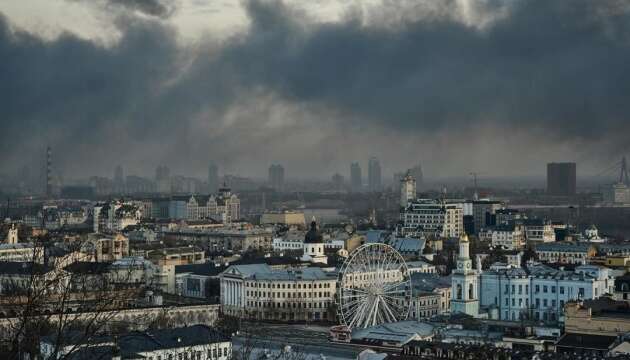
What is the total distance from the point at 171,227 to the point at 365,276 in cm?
3243

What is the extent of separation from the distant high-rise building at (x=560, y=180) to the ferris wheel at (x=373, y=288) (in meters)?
76.6

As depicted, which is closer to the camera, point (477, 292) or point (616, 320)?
point (616, 320)

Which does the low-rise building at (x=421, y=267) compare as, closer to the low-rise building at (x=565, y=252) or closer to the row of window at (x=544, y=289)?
the low-rise building at (x=565, y=252)

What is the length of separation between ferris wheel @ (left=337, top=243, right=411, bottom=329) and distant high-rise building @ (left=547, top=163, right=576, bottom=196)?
76.6 meters

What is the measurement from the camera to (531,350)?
22.3 meters

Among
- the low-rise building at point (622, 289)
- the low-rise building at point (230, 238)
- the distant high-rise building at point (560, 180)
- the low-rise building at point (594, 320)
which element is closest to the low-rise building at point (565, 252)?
the low-rise building at point (622, 289)

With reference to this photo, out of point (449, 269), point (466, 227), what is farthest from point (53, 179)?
point (449, 269)

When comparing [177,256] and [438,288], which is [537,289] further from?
[177,256]

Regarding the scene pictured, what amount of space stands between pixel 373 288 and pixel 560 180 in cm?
8150

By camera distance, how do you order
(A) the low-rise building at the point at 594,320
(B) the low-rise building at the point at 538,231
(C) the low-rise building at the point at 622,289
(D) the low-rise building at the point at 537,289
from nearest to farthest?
(A) the low-rise building at the point at 594,320, (C) the low-rise building at the point at 622,289, (D) the low-rise building at the point at 537,289, (B) the low-rise building at the point at 538,231

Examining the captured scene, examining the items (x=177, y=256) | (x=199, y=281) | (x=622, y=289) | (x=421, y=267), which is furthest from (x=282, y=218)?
(x=622, y=289)

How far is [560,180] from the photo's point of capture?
108m

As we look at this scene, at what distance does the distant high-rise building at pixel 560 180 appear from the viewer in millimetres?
105938

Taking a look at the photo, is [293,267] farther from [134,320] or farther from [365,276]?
[134,320]
